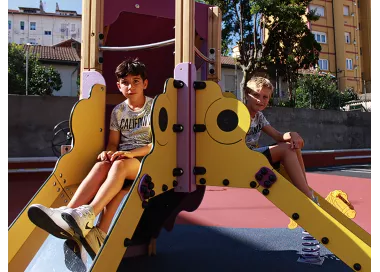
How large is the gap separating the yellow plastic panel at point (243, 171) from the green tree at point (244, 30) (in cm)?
1215

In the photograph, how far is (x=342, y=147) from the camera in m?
13.4

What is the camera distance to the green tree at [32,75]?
63.4ft

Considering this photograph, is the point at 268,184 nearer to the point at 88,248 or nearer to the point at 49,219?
the point at 88,248

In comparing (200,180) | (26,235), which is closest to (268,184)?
(200,180)

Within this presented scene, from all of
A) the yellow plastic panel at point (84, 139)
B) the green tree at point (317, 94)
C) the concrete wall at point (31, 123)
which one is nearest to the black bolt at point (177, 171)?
the yellow plastic panel at point (84, 139)

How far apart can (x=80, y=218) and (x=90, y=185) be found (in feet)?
0.91

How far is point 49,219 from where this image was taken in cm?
165

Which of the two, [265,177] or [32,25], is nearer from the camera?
[265,177]

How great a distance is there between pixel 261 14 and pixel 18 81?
12.3 meters

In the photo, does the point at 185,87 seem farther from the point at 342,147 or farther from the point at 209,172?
the point at 342,147

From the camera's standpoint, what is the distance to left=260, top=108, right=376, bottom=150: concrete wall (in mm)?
12016

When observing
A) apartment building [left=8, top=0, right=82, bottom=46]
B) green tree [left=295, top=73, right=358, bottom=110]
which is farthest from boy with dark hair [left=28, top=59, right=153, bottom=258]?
apartment building [left=8, top=0, right=82, bottom=46]

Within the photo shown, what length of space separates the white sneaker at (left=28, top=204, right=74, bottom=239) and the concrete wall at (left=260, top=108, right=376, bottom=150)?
9.78 metres

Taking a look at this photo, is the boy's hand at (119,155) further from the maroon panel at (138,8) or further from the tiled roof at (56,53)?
the tiled roof at (56,53)
